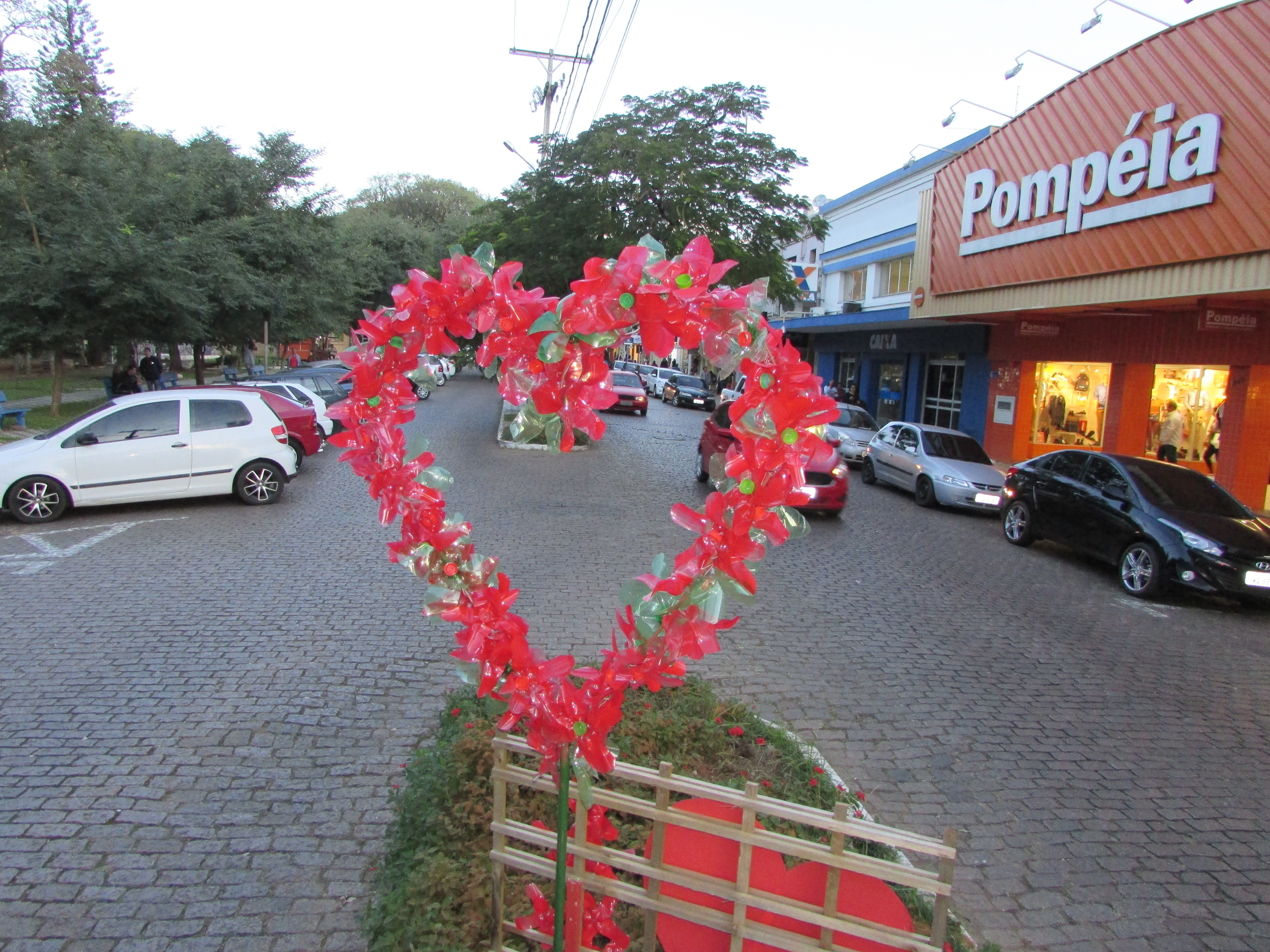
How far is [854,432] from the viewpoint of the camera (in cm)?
2008

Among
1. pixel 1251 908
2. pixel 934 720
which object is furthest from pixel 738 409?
pixel 934 720

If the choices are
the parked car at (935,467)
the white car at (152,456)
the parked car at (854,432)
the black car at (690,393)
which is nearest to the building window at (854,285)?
the black car at (690,393)

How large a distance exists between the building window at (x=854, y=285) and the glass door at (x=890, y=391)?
3.23 meters

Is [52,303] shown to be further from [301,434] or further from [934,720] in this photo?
[934,720]

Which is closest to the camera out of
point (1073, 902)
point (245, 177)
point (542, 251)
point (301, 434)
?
point (1073, 902)

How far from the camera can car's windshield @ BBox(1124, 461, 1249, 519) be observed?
387 inches

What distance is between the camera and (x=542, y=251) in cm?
2386

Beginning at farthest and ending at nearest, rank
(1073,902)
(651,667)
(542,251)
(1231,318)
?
(542,251) < (1231,318) < (1073,902) < (651,667)

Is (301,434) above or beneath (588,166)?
beneath

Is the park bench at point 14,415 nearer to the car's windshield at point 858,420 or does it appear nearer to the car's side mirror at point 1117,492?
the car's windshield at point 858,420

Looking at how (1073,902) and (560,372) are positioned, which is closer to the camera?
(560,372)

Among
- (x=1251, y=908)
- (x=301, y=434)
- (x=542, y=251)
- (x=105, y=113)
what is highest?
(x=105, y=113)

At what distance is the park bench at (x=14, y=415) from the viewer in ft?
60.6

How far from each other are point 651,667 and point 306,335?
32.1m
